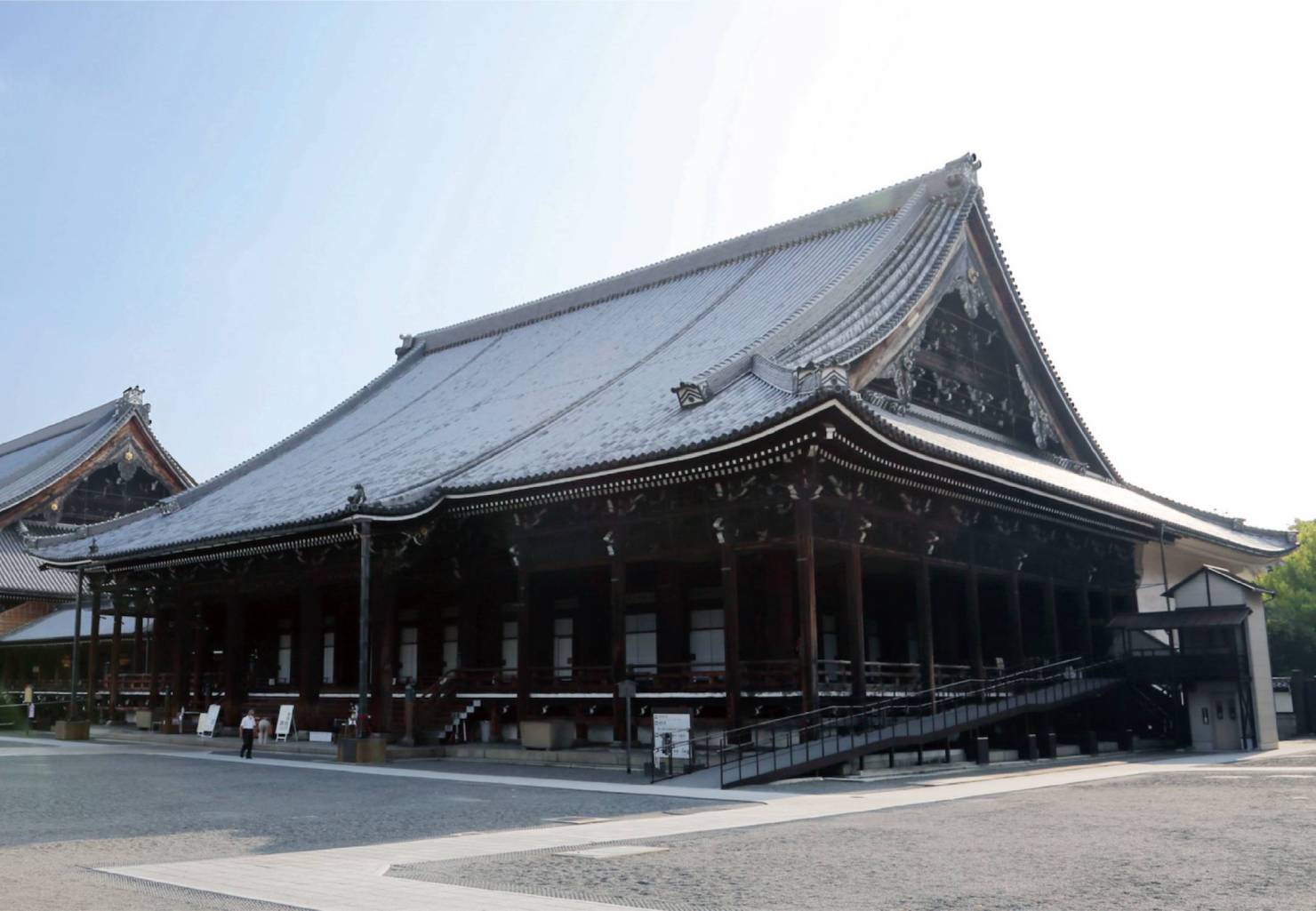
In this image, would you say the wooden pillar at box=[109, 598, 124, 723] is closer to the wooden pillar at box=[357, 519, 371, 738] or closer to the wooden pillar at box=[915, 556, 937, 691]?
the wooden pillar at box=[357, 519, 371, 738]

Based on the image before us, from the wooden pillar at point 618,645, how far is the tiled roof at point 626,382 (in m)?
2.70

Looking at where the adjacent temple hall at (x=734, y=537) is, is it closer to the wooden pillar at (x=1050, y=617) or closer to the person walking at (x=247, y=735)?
the wooden pillar at (x=1050, y=617)


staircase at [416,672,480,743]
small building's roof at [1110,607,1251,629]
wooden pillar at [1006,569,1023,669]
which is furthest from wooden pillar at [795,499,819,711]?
small building's roof at [1110,607,1251,629]

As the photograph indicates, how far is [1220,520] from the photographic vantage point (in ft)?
138

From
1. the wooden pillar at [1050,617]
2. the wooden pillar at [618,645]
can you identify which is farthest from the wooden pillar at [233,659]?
the wooden pillar at [1050,617]

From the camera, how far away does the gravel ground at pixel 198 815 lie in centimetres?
957

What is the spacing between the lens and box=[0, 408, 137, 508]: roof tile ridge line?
52.3m

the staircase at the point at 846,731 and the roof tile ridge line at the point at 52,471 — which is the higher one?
the roof tile ridge line at the point at 52,471

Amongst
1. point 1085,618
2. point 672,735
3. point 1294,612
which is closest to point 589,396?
point 672,735

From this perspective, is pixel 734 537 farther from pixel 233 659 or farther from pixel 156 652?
pixel 156 652

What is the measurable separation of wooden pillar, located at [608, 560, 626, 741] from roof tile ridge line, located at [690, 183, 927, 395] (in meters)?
4.39

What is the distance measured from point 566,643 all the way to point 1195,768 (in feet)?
48.5

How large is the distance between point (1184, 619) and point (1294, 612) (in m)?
26.0

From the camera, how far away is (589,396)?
30531mm
